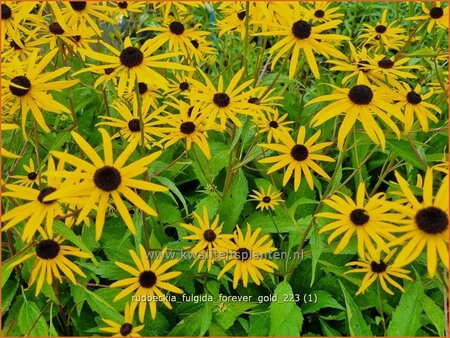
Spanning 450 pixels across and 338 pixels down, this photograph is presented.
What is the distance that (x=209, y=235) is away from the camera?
1.21m

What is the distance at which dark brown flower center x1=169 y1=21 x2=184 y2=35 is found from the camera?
154 centimetres

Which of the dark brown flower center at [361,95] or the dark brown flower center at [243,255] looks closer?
the dark brown flower center at [361,95]

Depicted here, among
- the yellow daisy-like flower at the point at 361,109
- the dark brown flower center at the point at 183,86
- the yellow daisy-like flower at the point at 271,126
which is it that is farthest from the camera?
the dark brown flower center at the point at 183,86

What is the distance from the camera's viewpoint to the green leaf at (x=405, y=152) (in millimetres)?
1117

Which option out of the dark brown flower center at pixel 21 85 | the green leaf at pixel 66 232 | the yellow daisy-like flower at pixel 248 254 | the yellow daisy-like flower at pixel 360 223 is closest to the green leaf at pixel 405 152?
the yellow daisy-like flower at pixel 360 223

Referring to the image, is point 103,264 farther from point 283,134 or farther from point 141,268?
point 283,134

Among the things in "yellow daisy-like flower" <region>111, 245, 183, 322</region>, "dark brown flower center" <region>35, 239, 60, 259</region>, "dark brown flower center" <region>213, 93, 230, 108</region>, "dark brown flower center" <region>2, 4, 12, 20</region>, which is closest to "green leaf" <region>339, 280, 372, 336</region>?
"yellow daisy-like flower" <region>111, 245, 183, 322</region>

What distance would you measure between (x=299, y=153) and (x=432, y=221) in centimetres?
45

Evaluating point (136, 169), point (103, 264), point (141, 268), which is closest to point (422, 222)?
point (136, 169)

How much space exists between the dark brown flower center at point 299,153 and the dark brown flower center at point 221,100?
197mm

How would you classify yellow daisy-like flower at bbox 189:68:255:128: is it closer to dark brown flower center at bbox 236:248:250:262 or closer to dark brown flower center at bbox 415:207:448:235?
dark brown flower center at bbox 236:248:250:262

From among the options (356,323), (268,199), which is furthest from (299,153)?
(356,323)

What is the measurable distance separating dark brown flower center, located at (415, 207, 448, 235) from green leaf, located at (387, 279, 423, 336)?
0.26 metres

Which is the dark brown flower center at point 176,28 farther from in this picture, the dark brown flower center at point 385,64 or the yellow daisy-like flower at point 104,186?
the yellow daisy-like flower at point 104,186
